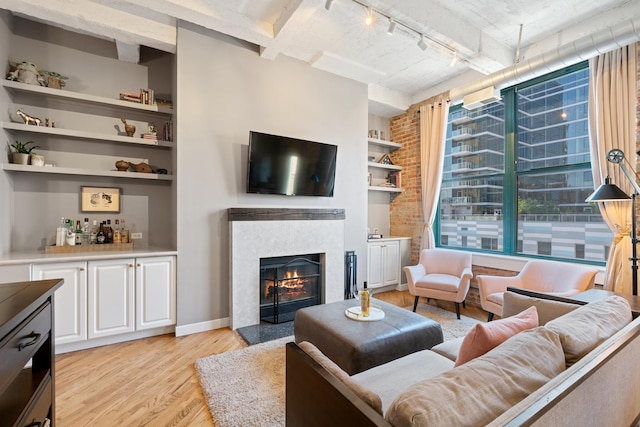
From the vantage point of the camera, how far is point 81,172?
2896 millimetres

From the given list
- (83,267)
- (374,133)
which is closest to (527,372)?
(83,267)

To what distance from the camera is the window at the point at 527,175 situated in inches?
129

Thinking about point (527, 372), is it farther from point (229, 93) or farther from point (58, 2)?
point (58, 2)

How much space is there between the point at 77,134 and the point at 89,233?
3.36ft

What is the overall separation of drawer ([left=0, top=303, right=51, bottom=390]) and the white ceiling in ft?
8.98

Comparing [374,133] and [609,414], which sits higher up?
[374,133]

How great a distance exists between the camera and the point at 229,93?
10.9 feet

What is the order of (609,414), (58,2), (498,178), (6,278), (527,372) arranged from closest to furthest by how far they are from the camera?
(527,372) → (609,414) → (6,278) → (58,2) → (498,178)

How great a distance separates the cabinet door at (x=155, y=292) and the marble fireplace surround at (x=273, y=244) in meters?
0.60

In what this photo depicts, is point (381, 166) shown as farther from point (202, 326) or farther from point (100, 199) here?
point (100, 199)

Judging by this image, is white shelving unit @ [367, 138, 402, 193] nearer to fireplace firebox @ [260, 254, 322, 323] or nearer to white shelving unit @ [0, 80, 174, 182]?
fireplace firebox @ [260, 254, 322, 323]

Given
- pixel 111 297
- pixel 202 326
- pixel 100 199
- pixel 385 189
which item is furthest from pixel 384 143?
pixel 111 297

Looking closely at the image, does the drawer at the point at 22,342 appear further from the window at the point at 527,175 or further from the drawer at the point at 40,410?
the window at the point at 527,175

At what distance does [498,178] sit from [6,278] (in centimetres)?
536
